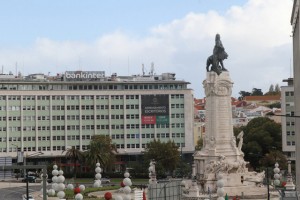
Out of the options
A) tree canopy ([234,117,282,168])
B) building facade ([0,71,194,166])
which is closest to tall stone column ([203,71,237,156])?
tree canopy ([234,117,282,168])

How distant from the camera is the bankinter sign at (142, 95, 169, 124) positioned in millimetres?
146125

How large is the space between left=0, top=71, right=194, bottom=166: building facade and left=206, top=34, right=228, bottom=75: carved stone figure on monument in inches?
2389


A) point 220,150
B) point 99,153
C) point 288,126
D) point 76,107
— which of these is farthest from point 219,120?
point 76,107

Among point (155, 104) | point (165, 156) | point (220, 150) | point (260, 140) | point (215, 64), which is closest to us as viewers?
point (220, 150)

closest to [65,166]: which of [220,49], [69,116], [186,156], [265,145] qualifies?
[69,116]

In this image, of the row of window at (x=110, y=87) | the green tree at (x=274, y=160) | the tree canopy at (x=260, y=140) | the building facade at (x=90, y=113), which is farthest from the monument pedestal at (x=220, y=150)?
the row of window at (x=110, y=87)

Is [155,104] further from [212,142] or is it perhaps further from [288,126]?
[212,142]

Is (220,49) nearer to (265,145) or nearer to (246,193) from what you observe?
(246,193)

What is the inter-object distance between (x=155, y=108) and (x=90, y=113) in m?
11.1

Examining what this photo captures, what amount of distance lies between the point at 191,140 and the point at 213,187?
7040cm

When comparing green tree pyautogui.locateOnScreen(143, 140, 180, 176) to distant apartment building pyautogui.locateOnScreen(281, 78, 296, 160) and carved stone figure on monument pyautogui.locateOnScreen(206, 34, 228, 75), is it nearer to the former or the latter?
distant apartment building pyautogui.locateOnScreen(281, 78, 296, 160)

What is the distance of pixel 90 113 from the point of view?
482 ft

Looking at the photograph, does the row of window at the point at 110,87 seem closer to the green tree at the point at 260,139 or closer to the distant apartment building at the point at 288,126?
the green tree at the point at 260,139

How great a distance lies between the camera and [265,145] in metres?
132
